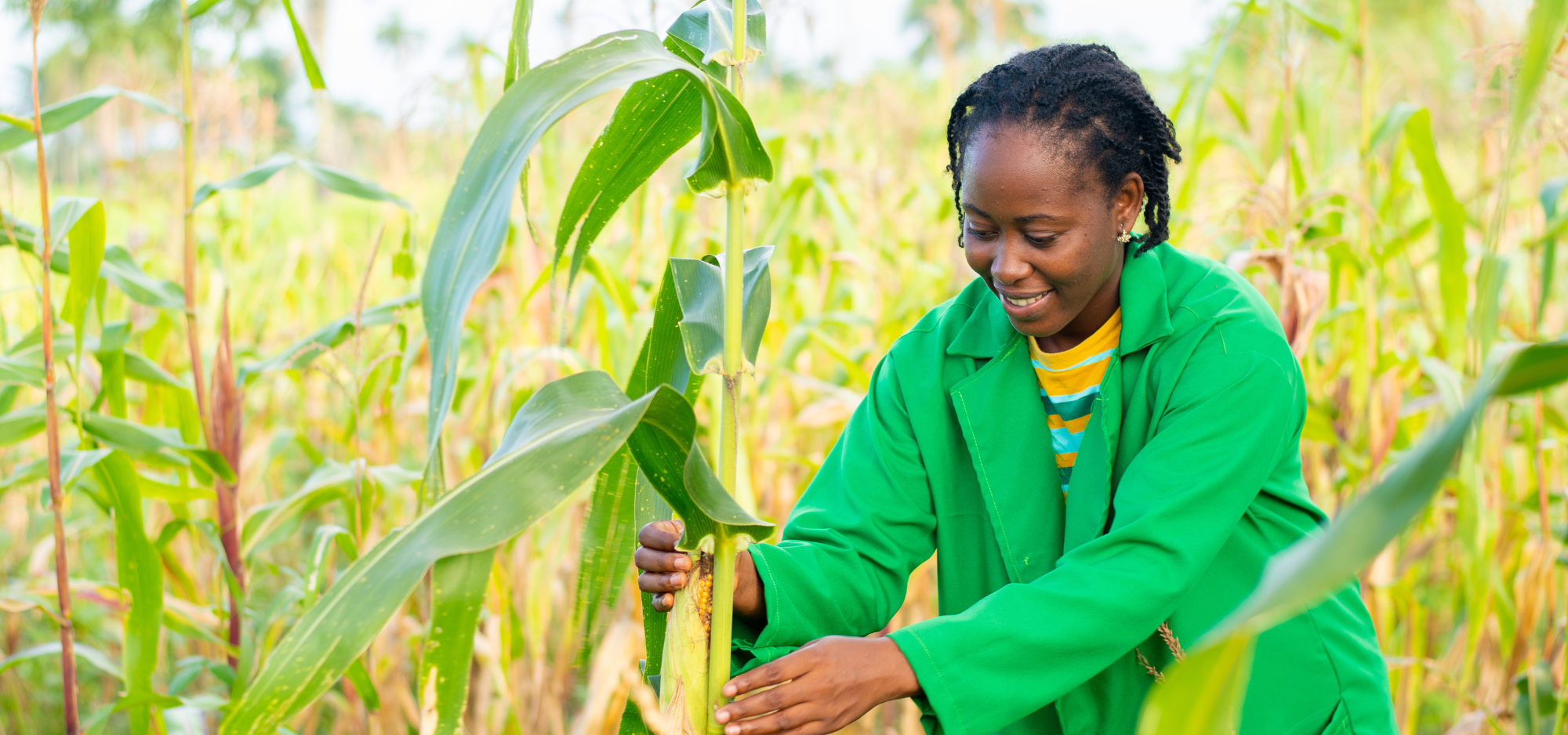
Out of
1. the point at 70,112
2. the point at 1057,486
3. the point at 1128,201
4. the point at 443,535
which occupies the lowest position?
the point at 1057,486

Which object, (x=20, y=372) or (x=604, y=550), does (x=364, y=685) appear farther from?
(x=604, y=550)

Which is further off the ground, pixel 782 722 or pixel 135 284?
pixel 135 284

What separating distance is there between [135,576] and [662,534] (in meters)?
0.88

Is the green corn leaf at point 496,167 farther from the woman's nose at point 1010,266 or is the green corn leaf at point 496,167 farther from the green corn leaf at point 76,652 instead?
the green corn leaf at point 76,652

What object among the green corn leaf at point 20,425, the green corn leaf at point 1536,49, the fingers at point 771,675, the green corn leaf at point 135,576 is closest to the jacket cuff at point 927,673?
the fingers at point 771,675

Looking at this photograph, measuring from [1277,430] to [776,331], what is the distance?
1.38 m

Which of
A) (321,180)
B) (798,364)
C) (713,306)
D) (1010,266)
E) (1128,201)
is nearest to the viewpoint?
(713,306)

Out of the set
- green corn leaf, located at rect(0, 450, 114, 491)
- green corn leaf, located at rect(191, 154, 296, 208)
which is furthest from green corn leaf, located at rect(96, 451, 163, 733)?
green corn leaf, located at rect(191, 154, 296, 208)

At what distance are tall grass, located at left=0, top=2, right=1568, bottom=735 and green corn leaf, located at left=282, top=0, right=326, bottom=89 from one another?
359mm

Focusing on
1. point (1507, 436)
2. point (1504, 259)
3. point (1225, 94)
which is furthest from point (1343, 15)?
point (1507, 436)

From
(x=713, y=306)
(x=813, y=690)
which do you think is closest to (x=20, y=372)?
(x=713, y=306)

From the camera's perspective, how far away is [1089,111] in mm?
1246

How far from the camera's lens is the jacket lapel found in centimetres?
132

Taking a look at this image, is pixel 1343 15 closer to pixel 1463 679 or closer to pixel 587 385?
pixel 1463 679
